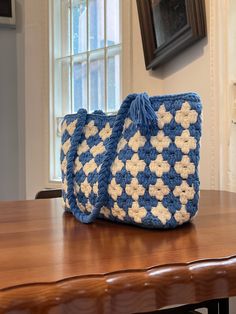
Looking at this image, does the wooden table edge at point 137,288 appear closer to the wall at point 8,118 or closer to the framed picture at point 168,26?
the framed picture at point 168,26

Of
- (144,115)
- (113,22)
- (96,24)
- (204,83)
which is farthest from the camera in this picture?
(96,24)

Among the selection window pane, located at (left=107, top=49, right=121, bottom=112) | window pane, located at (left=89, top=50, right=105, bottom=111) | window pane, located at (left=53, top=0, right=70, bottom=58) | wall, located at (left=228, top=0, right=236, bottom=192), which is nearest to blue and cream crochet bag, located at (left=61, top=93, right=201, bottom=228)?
wall, located at (left=228, top=0, right=236, bottom=192)

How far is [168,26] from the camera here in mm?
1592

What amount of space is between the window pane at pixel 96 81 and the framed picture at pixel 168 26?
1.84 feet

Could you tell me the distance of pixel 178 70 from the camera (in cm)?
160

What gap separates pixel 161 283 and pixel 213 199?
54cm

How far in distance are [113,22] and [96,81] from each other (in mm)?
346

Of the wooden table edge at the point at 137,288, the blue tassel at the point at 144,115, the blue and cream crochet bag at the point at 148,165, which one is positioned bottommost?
the wooden table edge at the point at 137,288

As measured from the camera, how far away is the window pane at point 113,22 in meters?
2.19

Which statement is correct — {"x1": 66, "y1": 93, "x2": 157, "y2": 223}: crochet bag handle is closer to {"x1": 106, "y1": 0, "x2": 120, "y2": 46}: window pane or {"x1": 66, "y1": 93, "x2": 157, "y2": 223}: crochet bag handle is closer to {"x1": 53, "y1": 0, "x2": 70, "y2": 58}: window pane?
{"x1": 106, "y1": 0, "x2": 120, "y2": 46}: window pane

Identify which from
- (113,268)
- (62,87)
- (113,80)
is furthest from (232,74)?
(62,87)

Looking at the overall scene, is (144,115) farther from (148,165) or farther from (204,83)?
(204,83)

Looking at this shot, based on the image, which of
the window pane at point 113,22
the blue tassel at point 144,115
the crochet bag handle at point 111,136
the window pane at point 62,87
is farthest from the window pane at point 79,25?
the blue tassel at point 144,115

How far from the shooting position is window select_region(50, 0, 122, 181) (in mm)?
2246
